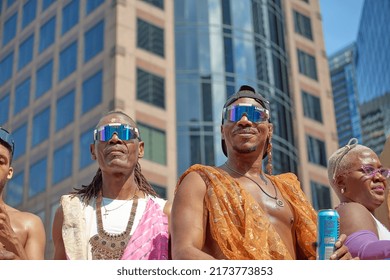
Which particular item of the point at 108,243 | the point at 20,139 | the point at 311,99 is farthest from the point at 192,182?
the point at 311,99

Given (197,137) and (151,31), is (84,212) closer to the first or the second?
(197,137)

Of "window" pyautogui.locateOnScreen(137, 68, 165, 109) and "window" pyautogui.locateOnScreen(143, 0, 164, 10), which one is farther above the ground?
"window" pyautogui.locateOnScreen(143, 0, 164, 10)

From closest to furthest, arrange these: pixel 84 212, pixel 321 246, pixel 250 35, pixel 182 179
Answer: pixel 321 246 → pixel 182 179 → pixel 84 212 → pixel 250 35

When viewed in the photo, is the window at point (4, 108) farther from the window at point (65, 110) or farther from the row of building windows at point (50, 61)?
the window at point (65, 110)

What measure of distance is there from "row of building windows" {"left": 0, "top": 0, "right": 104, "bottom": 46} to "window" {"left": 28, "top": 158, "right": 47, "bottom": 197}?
6.33 metres

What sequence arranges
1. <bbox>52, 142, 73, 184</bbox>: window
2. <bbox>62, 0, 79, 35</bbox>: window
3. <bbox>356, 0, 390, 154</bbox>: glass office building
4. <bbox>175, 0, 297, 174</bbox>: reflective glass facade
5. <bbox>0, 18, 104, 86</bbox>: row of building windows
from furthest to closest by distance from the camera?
<bbox>356, 0, 390, 154</bbox>: glass office building, <bbox>62, 0, 79, 35</bbox>: window, <bbox>0, 18, 104, 86</bbox>: row of building windows, <bbox>52, 142, 73, 184</bbox>: window, <bbox>175, 0, 297, 174</bbox>: reflective glass facade

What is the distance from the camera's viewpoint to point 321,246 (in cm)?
387

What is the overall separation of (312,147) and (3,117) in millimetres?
15205

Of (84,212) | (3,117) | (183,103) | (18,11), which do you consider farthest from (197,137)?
(84,212)

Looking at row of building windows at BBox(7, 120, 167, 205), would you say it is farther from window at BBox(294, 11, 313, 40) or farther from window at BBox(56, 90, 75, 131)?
window at BBox(294, 11, 313, 40)

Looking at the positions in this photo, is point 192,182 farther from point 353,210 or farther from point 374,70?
point 374,70

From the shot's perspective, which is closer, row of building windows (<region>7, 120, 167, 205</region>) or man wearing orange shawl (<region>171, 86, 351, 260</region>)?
man wearing orange shawl (<region>171, 86, 351, 260</region>)

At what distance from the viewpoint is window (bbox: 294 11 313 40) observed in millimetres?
37481

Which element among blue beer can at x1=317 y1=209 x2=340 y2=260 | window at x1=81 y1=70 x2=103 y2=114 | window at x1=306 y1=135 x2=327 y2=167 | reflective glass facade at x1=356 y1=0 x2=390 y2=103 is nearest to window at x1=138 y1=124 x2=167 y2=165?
window at x1=81 y1=70 x2=103 y2=114
